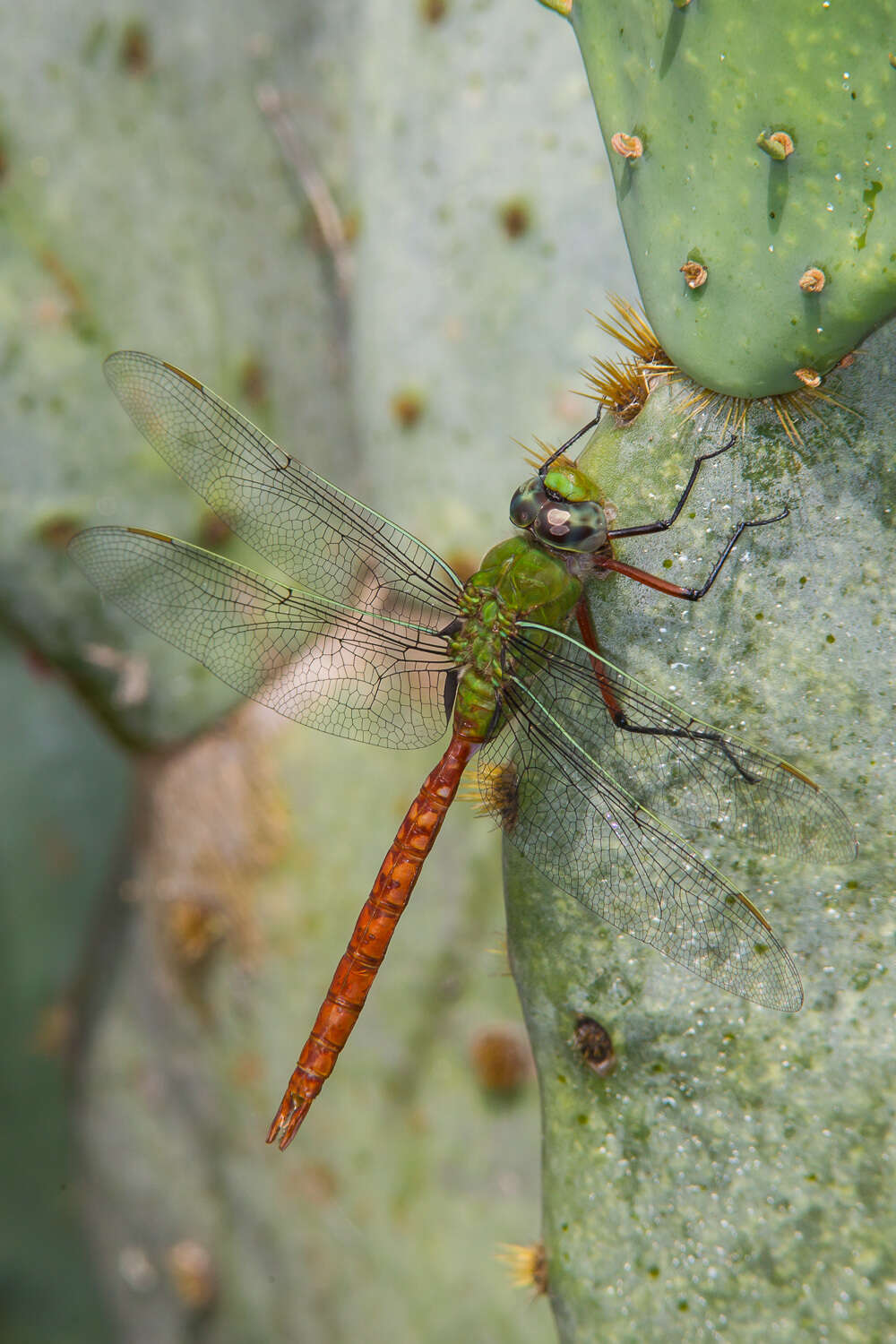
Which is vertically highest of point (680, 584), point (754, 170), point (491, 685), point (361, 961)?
point (754, 170)

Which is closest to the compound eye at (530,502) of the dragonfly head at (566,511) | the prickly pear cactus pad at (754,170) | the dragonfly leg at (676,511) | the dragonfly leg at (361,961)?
the dragonfly head at (566,511)

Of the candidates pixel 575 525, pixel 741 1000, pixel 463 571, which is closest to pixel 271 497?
pixel 463 571

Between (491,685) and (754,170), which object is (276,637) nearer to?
(491,685)

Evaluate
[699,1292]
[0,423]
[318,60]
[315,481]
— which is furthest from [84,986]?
[318,60]

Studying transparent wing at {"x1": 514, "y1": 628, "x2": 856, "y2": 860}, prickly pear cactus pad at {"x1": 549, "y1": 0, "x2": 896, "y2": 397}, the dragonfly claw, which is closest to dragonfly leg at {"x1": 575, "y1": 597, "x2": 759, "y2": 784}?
transparent wing at {"x1": 514, "y1": 628, "x2": 856, "y2": 860}

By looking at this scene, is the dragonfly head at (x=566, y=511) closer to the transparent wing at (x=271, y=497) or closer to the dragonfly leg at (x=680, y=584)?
the dragonfly leg at (x=680, y=584)

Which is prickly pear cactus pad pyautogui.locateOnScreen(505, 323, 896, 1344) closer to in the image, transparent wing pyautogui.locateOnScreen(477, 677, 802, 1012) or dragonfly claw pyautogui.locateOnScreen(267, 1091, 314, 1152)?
transparent wing pyautogui.locateOnScreen(477, 677, 802, 1012)

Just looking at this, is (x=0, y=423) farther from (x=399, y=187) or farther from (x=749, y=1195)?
(x=749, y=1195)

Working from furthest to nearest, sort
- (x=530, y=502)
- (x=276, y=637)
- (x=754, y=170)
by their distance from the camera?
(x=276, y=637)
(x=530, y=502)
(x=754, y=170)
